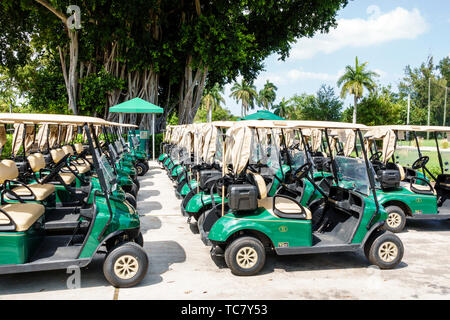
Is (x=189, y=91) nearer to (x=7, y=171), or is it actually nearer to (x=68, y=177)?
(x=68, y=177)

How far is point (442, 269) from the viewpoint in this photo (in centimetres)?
454

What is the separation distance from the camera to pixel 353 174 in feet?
16.2

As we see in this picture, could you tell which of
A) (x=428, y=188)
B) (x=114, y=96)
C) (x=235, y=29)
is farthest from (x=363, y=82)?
(x=428, y=188)

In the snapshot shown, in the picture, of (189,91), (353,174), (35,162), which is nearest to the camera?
(353,174)

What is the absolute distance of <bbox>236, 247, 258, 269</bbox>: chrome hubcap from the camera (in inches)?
164

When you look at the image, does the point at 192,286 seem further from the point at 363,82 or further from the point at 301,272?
the point at 363,82

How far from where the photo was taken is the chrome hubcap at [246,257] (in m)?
4.17

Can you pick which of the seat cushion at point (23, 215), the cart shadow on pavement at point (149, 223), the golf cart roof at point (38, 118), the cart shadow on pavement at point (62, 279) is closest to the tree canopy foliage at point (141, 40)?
the cart shadow on pavement at point (149, 223)

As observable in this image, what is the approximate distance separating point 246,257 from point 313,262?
1095 mm

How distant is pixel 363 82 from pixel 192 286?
42162 mm

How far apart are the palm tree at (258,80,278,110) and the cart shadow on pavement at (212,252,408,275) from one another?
214 feet

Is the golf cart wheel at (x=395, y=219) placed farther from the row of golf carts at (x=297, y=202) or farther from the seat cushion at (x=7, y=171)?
the seat cushion at (x=7, y=171)

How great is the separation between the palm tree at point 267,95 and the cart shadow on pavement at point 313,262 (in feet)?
214

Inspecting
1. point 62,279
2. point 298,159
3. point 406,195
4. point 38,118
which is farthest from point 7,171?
point 406,195
